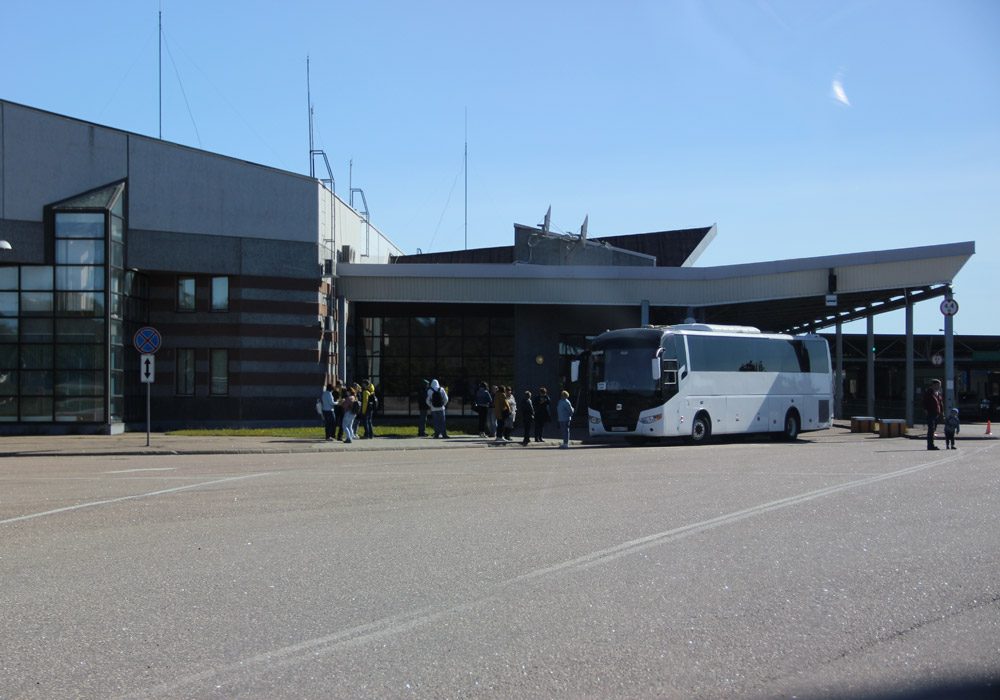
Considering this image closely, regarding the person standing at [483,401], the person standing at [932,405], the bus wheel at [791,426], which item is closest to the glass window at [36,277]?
the person standing at [483,401]

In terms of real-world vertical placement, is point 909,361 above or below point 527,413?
above

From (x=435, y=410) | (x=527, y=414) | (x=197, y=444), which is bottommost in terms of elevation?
(x=197, y=444)

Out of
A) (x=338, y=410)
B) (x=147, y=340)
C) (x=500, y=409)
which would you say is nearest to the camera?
(x=147, y=340)

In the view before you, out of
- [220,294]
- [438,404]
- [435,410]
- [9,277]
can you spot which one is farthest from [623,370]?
[9,277]

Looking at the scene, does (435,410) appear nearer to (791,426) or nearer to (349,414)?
(349,414)

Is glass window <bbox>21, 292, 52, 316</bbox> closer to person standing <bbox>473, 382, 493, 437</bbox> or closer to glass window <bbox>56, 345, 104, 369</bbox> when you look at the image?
glass window <bbox>56, 345, 104, 369</bbox>

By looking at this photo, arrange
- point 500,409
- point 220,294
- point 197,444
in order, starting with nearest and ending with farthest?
point 197,444 → point 500,409 → point 220,294

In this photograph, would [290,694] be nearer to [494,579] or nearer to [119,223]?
[494,579]

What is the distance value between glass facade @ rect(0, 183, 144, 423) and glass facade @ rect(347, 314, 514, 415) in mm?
12436

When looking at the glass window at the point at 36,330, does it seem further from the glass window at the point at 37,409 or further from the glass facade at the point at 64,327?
the glass window at the point at 37,409

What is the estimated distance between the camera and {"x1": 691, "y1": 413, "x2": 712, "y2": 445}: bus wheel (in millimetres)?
29500

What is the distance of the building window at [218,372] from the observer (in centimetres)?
3300

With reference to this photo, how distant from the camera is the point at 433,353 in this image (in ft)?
136

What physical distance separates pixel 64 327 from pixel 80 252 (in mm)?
2330
